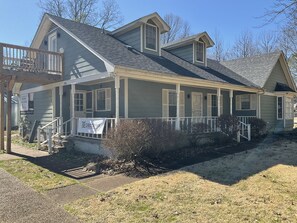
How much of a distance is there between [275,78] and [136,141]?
1501cm

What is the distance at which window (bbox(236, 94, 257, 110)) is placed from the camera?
55.1 feet

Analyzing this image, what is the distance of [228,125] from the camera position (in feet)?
41.8

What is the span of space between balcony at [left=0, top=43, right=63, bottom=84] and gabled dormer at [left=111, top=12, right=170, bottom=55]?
350 cm

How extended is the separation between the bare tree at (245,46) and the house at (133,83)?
2190 cm

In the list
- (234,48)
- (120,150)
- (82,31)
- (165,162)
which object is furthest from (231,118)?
(234,48)

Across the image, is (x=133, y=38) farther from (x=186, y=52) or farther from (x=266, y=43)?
(x=266, y=43)

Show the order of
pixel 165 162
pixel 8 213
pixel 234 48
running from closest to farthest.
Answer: pixel 8 213 < pixel 165 162 < pixel 234 48

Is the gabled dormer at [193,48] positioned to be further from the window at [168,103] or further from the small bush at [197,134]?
Result: the small bush at [197,134]

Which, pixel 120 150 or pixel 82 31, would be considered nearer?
pixel 120 150

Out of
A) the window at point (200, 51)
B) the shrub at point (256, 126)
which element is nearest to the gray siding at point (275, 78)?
the shrub at point (256, 126)

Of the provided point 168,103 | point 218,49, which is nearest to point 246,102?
point 168,103

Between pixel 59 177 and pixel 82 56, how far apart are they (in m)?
6.22

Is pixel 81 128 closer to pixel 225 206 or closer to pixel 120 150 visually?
pixel 120 150

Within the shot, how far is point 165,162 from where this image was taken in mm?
8438
